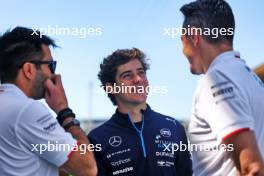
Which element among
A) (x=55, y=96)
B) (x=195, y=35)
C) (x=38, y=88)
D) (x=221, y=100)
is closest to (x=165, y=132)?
(x=55, y=96)

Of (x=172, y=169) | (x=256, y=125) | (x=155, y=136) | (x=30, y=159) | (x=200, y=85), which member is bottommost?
(x=172, y=169)

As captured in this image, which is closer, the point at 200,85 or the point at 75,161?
the point at 200,85

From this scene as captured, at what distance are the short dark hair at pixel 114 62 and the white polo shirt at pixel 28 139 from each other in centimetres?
185

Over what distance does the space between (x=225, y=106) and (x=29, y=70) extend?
1.39 meters

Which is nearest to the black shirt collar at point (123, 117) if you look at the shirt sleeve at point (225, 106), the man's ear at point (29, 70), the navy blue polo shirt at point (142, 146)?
the navy blue polo shirt at point (142, 146)

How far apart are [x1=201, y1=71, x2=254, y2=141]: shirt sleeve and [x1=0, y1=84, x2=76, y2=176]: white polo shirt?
3.07 ft

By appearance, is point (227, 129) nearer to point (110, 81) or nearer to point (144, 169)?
point (144, 169)

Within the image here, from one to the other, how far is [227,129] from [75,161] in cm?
100

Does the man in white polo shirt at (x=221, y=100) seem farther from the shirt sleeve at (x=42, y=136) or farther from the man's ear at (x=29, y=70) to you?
the man's ear at (x=29, y=70)

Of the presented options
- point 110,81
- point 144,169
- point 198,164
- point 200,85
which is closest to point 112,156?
point 144,169

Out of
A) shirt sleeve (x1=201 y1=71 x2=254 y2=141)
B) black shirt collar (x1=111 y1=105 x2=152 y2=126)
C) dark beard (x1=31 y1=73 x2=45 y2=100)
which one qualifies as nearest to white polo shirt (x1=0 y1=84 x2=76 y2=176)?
dark beard (x1=31 y1=73 x2=45 y2=100)

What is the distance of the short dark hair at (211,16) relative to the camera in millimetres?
2291

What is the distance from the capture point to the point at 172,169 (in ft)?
12.2

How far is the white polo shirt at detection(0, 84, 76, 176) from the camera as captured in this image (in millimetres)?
2529
